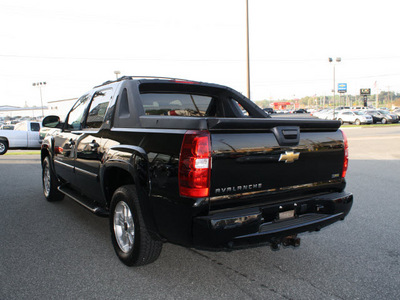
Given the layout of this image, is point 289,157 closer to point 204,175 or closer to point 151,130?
point 204,175

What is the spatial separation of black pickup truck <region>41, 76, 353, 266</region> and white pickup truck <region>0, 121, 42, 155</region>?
1537cm

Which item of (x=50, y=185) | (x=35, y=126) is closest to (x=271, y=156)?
(x=50, y=185)

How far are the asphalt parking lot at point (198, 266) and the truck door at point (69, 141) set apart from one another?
0.73 metres

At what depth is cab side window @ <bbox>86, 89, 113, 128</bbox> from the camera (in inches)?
168

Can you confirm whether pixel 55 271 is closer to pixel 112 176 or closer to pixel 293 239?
pixel 112 176

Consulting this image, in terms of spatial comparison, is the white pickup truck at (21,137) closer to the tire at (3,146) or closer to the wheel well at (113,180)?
the tire at (3,146)

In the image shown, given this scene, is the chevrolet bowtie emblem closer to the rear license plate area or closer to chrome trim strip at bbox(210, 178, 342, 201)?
chrome trim strip at bbox(210, 178, 342, 201)

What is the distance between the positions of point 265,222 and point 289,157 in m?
0.61

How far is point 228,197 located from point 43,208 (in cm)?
418

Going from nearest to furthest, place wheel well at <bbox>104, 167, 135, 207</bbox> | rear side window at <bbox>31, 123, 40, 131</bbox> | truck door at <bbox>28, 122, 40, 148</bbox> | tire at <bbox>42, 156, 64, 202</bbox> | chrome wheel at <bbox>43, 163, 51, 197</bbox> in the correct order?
wheel well at <bbox>104, 167, 135, 207</bbox> < tire at <bbox>42, 156, 64, 202</bbox> < chrome wheel at <bbox>43, 163, 51, 197</bbox> < truck door at <bbox>28, 122, 40, 148</bbox> < rear side window at <bbox>31, 123, 40, 131</bbox>

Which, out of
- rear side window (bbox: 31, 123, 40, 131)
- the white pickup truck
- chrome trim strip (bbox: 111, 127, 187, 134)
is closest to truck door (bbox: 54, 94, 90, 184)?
chrome trim strip (bbox: 111, 127, 187, 134)

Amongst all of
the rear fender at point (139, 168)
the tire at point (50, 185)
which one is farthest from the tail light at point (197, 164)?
the tire at point (50, 185)

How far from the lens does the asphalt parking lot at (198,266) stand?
2.94 meters

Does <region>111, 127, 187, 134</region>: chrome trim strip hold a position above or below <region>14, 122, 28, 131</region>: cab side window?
above
